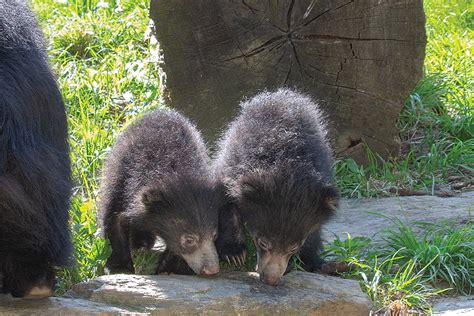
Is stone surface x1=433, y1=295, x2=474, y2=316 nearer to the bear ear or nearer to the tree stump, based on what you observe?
the bear ear

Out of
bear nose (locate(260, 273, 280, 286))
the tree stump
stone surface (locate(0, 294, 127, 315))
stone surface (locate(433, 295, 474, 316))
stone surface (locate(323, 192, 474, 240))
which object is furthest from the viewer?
the tree stump

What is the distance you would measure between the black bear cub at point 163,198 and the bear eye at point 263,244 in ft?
0.90

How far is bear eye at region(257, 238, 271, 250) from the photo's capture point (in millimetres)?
5211

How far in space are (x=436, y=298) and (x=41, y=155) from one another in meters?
2.48

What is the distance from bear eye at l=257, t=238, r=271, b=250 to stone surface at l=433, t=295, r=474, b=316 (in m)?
1.03

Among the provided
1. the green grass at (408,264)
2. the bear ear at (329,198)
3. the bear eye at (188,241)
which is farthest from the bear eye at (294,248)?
the bear eye at (188,241)

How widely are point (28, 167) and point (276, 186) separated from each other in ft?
4.88

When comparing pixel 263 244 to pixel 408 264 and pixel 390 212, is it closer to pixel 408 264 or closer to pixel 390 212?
pixel 408 264

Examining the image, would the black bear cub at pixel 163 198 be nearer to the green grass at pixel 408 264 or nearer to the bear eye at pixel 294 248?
the bear eye at pixel 294 248

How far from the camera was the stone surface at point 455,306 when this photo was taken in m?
4.95

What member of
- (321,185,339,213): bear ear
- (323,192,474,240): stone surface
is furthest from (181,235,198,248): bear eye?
(323,192,474,240): stone surface

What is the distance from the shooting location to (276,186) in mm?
5191

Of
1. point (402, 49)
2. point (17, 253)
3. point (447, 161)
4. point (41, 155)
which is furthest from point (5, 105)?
point (447, 161)

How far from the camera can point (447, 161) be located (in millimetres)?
7168
